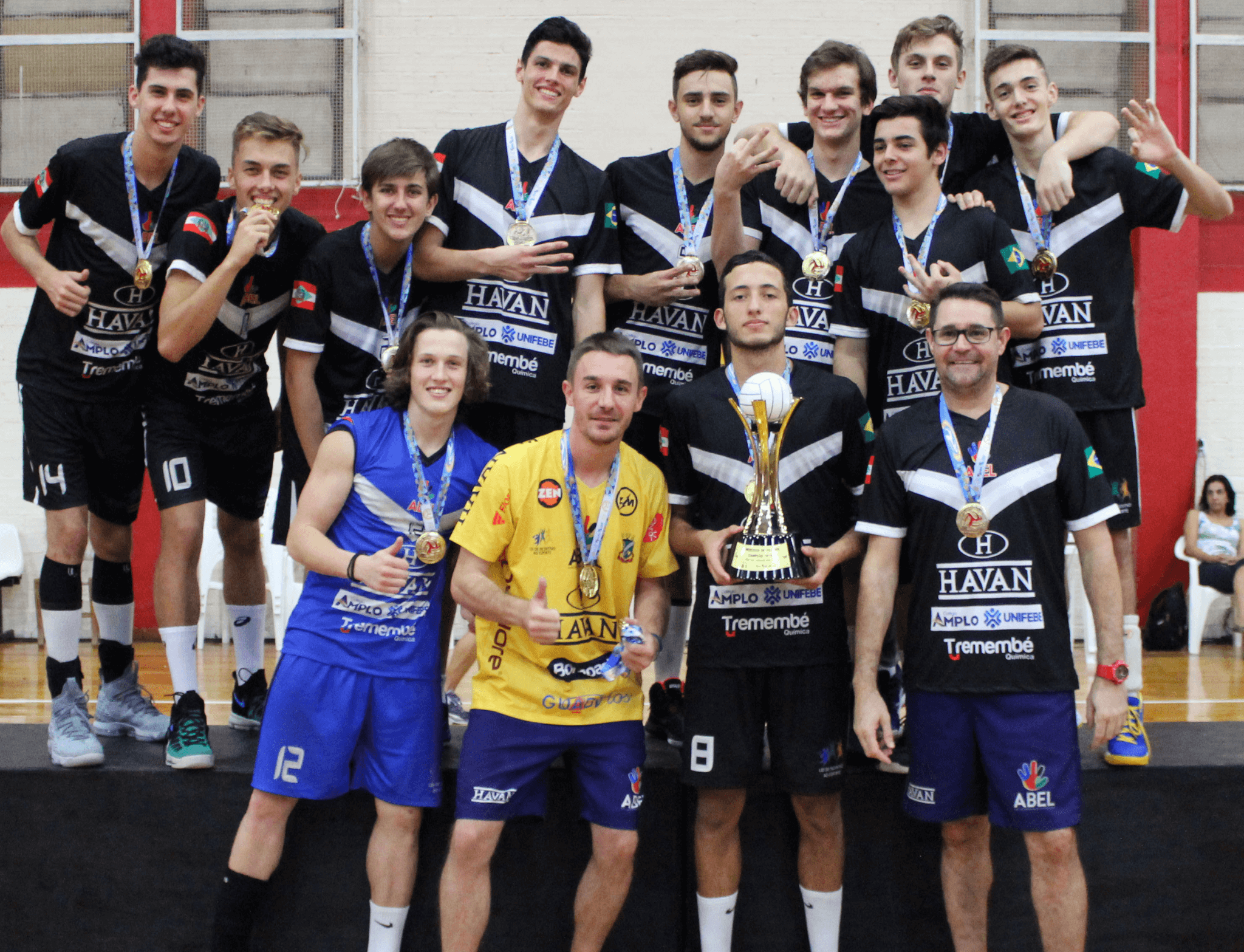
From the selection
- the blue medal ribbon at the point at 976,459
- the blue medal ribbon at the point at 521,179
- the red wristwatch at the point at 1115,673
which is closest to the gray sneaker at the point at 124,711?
the blue medal ribbon at the point at 521,179

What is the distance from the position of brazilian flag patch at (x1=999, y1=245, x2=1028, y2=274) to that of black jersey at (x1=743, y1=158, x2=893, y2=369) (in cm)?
46

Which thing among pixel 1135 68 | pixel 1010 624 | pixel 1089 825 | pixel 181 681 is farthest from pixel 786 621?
pixel 1135 68

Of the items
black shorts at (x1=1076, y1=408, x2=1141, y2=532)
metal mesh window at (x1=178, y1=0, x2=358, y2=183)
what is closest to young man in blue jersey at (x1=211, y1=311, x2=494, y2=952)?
black shorts at (x1=1076, y1=408, x2=1141, y2=532)

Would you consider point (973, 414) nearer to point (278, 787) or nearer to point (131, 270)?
point (278, 787)

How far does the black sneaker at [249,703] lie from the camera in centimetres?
390

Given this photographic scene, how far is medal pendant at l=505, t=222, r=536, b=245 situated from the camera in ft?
11.6

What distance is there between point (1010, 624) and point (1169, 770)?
921 millimetres

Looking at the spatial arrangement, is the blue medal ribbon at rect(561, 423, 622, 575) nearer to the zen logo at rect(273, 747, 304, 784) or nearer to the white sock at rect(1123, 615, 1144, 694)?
the zen logo at rect(273, 747, 304, 784)

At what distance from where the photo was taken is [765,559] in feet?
9.21

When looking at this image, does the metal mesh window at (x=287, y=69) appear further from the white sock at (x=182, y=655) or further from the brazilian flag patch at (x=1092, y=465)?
the brazilian flag patch at (x=1092, y=465)

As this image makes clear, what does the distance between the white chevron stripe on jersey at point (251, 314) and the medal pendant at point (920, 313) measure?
2.02 meters

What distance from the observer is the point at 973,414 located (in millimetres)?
3047

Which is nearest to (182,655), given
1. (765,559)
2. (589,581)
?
(589,581)

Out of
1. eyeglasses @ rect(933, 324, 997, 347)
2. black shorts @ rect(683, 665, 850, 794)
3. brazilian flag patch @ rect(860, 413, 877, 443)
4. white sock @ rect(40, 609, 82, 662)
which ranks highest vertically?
eyeglasses @ rect(933, 324, 997, 347)
